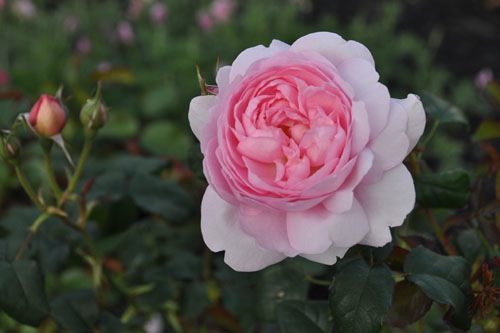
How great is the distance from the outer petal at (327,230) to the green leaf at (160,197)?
0.51 meters

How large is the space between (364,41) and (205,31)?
22.6 inches

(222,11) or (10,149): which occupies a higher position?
(10,149)

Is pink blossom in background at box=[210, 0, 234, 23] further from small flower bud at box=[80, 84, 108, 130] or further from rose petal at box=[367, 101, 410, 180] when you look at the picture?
rose petal at box=[367, 101, 410, 180]

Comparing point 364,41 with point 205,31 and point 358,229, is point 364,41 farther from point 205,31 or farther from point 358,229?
point 358,229

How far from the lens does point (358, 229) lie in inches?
23.9

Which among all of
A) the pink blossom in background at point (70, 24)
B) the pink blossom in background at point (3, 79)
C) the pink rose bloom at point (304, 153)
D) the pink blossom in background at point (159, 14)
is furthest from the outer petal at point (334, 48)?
the pink blossom in background at point (70, 24)

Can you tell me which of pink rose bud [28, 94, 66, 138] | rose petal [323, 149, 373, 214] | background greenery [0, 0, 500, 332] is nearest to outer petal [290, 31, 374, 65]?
rose petal [323, 149, 373, 214]

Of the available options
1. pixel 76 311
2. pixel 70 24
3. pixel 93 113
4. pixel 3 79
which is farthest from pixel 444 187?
pixel 70 24

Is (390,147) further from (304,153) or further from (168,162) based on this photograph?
(168,162)

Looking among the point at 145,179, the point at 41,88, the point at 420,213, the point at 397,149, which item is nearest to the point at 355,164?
the point at 397,149

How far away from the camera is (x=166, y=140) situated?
1.92 m

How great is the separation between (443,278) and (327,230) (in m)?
0.19

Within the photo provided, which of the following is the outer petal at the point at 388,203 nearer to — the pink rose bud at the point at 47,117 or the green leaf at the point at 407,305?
the green leaf at the point at 407,305

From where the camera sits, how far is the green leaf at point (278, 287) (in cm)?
95
